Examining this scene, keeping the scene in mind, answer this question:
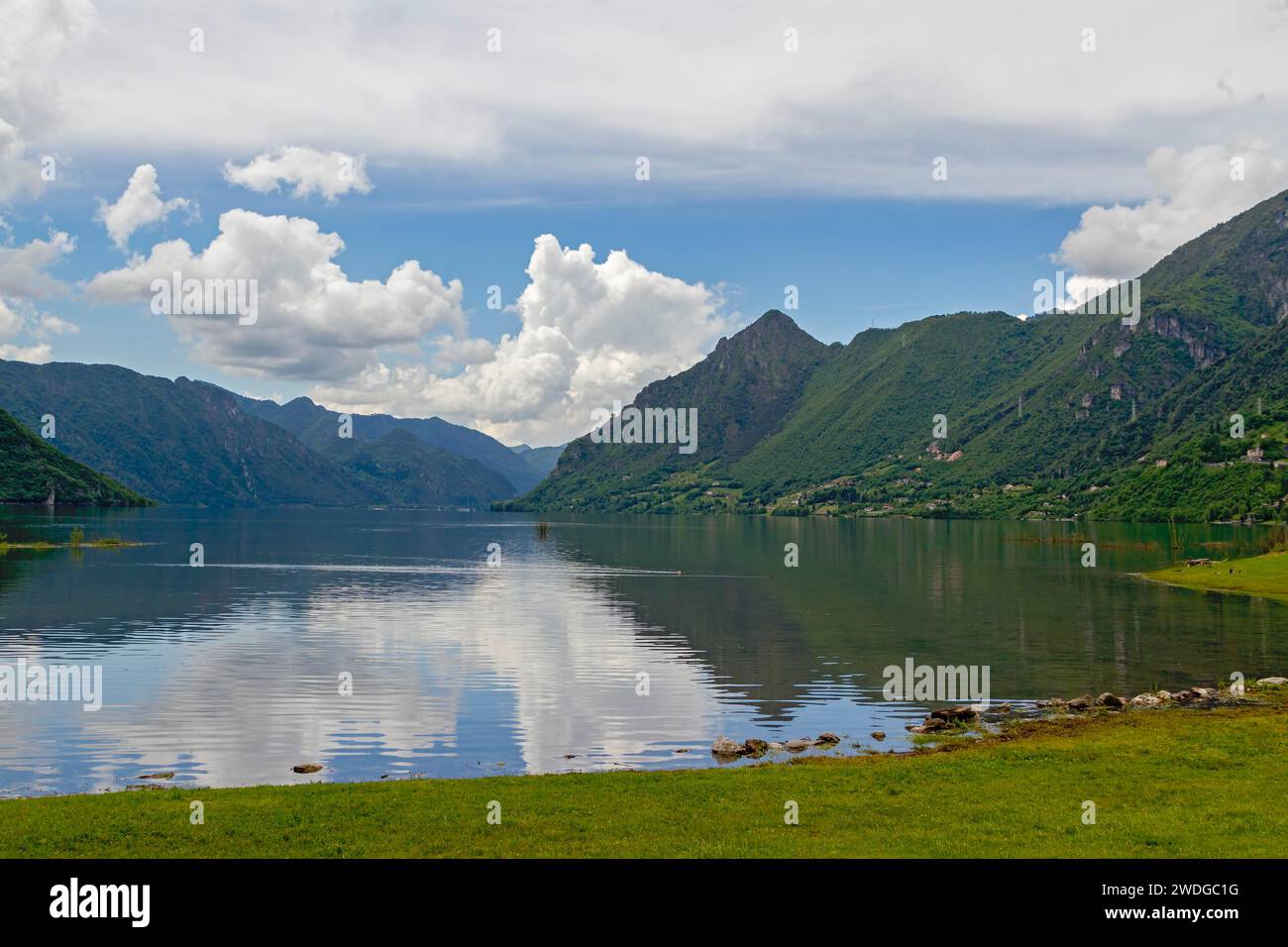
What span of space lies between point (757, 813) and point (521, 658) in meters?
46.5

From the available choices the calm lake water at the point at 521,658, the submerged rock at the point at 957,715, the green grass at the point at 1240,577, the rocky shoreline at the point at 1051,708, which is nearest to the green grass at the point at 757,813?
the rocky shoreline at the point at 1051,708

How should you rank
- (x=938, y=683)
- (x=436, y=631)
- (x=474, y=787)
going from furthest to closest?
1. (x=436, y=631)
2. (x=938, y=683)
3. (x=474, y=787)

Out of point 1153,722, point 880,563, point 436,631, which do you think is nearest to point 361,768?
point 1153,722

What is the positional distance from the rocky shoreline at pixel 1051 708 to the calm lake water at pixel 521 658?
153cm

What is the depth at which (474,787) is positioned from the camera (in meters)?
34.6

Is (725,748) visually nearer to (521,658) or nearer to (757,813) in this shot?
(757,813)

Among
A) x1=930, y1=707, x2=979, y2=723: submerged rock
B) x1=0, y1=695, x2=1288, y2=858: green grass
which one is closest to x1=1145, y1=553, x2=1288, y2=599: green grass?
x1=930, y1=707, x2=979, y2=723: submerged rock

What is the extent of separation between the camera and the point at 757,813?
3005 cm

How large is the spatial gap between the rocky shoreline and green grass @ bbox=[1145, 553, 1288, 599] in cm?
6283

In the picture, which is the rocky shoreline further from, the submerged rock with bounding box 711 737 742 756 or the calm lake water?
the calm lake water

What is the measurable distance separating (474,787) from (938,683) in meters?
38.5
